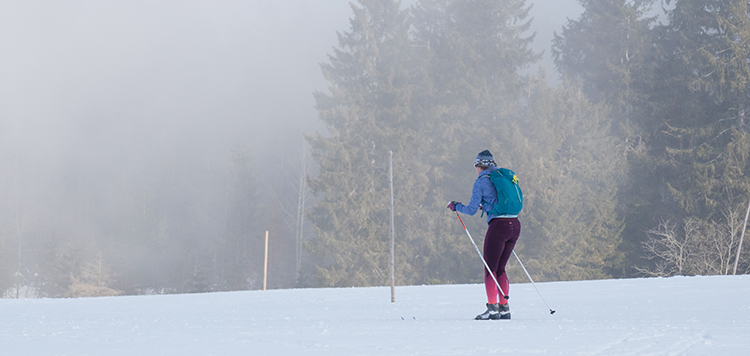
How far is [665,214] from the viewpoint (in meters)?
27.4

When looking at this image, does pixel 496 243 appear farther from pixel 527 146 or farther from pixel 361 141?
pixel 361 141

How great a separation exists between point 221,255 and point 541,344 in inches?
1771

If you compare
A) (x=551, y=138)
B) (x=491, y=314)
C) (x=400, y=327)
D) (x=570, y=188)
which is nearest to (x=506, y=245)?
(x=491, y=314)

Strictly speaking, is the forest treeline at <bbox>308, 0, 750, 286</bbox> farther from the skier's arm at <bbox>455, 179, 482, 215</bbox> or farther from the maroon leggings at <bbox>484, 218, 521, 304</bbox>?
the skier's arm at <bbox>455, 179, 482, 215</bbox>

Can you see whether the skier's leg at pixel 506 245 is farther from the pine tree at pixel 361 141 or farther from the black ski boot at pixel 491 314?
the pine tree at pixel 361 141

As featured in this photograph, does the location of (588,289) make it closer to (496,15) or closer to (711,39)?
(711,39)

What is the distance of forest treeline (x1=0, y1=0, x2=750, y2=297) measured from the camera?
26.6 m

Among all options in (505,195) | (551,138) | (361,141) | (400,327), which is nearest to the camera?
(400,327)

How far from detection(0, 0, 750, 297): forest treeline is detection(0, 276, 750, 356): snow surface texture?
19255mm

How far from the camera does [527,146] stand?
99.3 feet

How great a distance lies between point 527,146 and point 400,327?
26.0 metres

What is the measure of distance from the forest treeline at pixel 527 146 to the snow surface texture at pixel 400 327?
63.2 ft

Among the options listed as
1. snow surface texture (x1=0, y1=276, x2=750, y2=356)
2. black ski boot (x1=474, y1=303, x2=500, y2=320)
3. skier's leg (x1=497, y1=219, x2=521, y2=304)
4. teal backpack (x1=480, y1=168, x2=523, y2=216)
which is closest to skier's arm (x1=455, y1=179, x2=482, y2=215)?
teal backpack (x1=480, y1=168, x2=523, y2=216)

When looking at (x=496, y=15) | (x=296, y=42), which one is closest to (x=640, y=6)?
(x=496, y=15)
